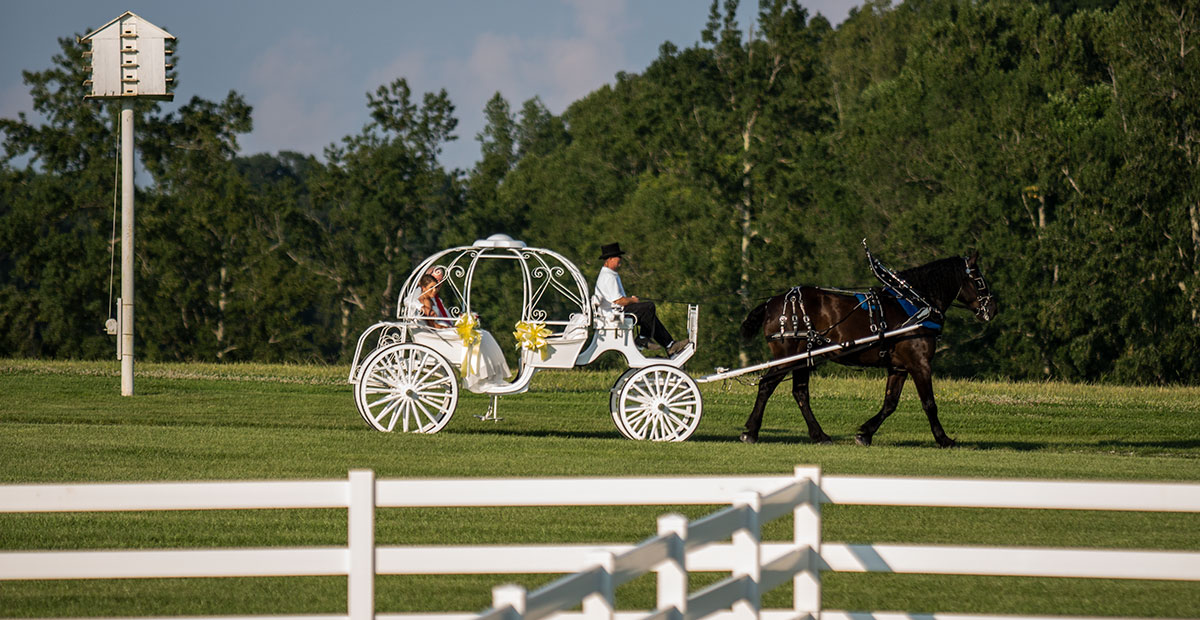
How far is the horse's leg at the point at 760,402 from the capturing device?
45.3 feet

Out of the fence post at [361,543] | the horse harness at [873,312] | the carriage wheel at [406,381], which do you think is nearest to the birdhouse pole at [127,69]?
the carriage wheel at [406,381]

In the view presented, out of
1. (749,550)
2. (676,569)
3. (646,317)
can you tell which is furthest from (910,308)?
(676,569)

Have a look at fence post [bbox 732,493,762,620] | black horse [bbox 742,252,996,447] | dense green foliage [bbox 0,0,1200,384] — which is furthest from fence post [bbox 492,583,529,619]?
dense green foliage [bbox 0,0,1200,384]

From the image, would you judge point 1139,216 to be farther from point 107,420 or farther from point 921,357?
point 107,420

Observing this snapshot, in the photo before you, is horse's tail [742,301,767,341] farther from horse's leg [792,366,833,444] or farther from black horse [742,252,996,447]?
horse's leg [792,366,833,444]

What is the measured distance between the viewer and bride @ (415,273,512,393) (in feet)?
44.3

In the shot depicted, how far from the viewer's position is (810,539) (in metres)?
5.44

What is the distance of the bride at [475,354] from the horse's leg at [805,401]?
2.90 m

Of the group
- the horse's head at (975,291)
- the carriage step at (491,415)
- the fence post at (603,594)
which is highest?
the horse's head at (975,291)

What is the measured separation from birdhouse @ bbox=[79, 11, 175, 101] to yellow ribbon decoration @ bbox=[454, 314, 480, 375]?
25.4 feet

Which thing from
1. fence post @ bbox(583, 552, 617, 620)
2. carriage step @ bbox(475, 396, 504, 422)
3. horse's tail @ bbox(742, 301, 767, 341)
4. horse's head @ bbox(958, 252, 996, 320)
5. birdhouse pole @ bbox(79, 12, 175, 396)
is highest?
birdhouse pole @ bbox(79, 12, 175, 396)

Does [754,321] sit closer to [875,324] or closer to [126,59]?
[875,324]

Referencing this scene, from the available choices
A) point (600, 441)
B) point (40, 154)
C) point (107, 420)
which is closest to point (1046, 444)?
point (600, 441)

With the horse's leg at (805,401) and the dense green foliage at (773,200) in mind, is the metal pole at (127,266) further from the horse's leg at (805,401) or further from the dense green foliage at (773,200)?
the dense green foliage at (773,200)
